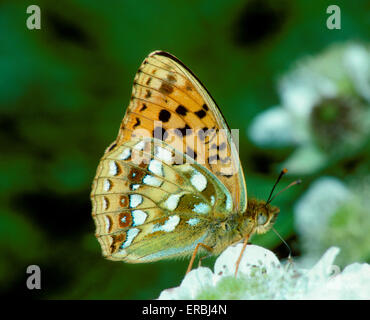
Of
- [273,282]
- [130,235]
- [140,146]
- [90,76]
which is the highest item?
[90,76]

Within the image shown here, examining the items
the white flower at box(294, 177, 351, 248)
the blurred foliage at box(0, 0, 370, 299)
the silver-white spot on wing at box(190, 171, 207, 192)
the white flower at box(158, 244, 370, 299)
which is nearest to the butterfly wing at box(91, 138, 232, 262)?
the silver-white spot on wing at box(190, 171, 207, 192)

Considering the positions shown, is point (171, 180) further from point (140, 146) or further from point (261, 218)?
point (261, 218)

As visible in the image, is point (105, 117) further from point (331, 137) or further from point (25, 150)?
point (331, 137)

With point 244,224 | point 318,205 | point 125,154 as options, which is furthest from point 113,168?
point 318,205

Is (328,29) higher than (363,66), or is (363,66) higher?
(328,29)

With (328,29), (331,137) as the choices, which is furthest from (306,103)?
(328,29)

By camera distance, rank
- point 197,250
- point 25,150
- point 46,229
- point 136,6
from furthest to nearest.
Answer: point 136,6
point 25,150
point 46,229
point 197,250

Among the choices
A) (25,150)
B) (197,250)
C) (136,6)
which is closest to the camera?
(197,250)
